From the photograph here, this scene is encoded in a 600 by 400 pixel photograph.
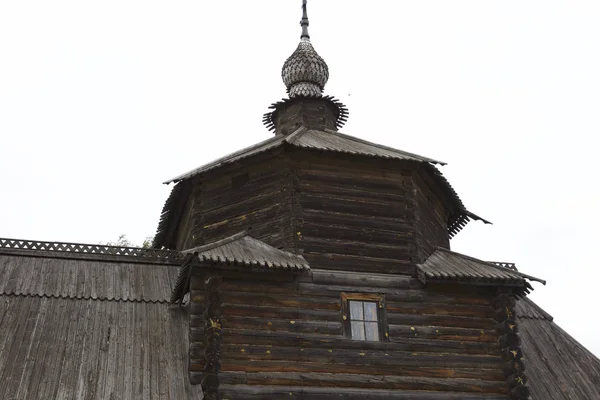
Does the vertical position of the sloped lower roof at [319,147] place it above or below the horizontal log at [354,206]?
above

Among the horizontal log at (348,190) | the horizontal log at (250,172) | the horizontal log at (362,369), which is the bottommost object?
A: the horizontal log at (362,369)

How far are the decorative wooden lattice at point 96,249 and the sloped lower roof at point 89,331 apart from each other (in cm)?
27

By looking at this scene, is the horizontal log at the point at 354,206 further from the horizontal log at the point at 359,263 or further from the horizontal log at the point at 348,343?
the horizontal log at the point at 348,343

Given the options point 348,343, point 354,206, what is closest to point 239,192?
point 354,206

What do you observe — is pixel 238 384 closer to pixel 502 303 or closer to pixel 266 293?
pixel 266 293

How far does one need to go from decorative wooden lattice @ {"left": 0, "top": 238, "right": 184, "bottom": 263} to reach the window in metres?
5.41

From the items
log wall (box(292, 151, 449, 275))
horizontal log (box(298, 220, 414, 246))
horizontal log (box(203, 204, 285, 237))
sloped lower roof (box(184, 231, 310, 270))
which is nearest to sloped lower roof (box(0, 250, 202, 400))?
horizontal log (box(203, 204, 285, 237))

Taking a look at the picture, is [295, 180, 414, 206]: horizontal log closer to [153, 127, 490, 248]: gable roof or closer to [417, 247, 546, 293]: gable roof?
[153, 127, 490, 248]: gable roof

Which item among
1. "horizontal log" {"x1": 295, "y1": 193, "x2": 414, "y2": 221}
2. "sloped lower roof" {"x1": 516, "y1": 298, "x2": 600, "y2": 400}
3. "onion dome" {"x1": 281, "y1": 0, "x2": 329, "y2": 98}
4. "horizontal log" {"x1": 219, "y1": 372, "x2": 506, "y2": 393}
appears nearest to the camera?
"horizontal log" {"x1": 219, "y1": 372, "x2": 506, "y2": 393}

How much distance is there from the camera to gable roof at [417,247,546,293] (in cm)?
1638

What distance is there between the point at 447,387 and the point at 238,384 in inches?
159

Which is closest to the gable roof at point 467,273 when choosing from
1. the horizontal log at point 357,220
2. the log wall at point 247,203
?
the horizontal log at point 357,220

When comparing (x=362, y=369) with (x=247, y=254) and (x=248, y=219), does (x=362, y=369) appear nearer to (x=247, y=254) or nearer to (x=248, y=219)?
(x=247, y=254)

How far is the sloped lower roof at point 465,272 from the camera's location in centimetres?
1638
